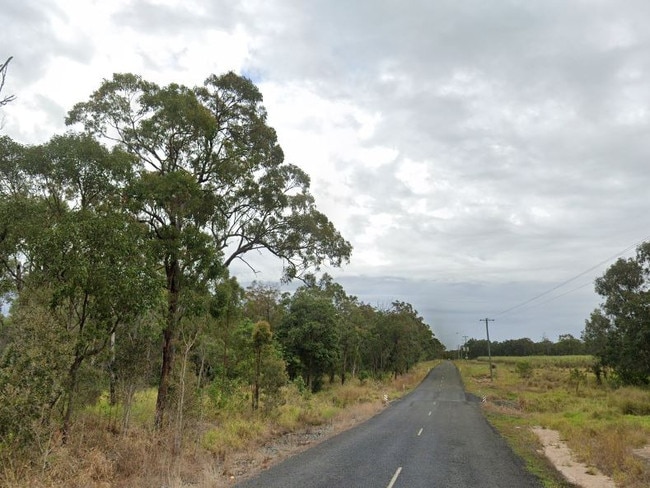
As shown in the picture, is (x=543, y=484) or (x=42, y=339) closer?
(x=42, y=339)

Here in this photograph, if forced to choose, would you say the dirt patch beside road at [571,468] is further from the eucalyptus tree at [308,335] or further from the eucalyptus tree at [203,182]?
the eucalyptus tree at [308,335]

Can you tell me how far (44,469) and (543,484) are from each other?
37.4 feet

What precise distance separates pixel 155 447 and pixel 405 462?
7.21m

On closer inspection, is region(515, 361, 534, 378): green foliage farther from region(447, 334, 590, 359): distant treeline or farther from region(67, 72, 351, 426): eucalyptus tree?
region(447, 334, 590, 359): distant treeline

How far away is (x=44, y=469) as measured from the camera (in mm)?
9516

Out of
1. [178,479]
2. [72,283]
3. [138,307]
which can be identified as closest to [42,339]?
[72,283]

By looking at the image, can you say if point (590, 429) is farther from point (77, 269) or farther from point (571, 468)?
point (77, 269)

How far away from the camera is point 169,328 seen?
17125mm

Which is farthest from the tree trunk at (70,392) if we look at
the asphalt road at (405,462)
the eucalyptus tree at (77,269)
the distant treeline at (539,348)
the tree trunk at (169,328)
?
the distant treeline at (539,348)

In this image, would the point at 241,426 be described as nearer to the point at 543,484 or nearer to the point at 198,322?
the point at 198,322

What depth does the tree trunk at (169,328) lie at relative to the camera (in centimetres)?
1639

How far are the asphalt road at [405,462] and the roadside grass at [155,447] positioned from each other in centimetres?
195

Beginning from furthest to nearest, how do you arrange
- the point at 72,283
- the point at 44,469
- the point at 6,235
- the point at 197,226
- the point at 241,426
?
the point at 241,426, the point at 197,226, the point at 6,235, the point at 72,283, the point at 44,469

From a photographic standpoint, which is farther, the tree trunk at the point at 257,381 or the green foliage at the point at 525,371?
the green foliage at the point at 525,371
